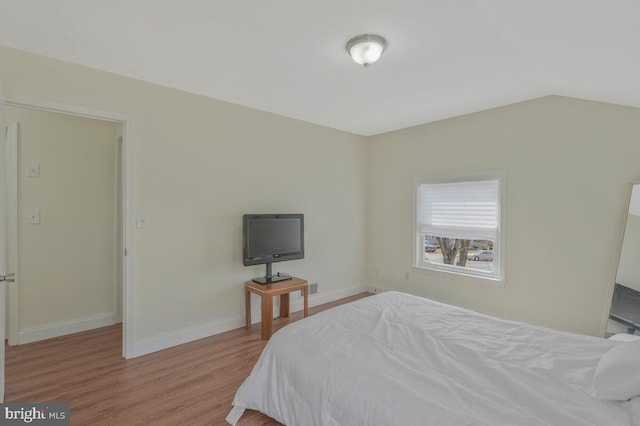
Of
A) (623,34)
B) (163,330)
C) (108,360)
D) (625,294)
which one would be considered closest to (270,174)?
(163,330)

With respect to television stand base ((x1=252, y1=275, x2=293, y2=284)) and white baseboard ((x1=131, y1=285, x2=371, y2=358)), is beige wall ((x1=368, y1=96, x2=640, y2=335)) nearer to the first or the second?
television stand base ((x1=252, y1=275, x2=293, y2=284))

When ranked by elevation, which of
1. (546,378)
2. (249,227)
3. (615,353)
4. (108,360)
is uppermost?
(249,227)

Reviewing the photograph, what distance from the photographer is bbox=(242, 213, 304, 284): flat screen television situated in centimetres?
326

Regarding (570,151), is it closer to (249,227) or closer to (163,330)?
(249,227)

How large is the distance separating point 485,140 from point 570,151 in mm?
805

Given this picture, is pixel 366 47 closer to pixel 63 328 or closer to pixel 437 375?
pixel 437 375

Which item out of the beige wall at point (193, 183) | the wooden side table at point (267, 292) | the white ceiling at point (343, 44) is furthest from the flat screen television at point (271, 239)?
the white ceiling at point (343, 44)

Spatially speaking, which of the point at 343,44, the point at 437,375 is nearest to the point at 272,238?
the point at 343,44

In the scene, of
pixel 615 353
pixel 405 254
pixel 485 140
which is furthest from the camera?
pixel 405 254

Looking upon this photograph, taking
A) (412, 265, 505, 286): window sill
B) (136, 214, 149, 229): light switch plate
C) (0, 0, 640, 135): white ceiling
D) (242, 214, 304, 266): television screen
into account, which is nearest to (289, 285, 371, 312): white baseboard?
(242, 214, 304, 266): television screen

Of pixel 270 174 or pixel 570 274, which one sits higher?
pixel 270 174

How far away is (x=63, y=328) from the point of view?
10.5 ft

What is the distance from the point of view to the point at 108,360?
2.66 metres

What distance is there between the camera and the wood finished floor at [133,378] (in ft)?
6.50
